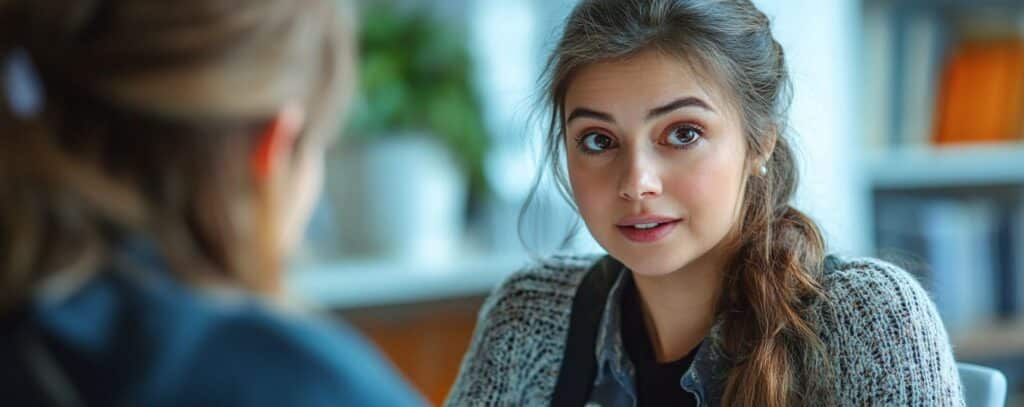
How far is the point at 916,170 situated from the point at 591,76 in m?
1.45

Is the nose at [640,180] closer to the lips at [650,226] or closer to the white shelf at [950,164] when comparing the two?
the lips at [650,226]

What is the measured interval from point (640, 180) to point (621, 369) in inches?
9.8

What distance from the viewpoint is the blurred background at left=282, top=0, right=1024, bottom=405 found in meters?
2.36

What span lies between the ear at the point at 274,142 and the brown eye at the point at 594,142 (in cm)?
52

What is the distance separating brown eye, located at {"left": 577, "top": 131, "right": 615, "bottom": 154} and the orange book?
144cm

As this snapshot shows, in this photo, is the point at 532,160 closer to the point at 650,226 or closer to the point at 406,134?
the point at 406,134

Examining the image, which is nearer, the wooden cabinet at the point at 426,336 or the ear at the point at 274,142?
the ear at the point at 274,142

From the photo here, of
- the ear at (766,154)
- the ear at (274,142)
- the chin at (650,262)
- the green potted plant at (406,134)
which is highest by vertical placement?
the green potted plant at (406,134)

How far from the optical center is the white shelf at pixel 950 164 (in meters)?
2.46

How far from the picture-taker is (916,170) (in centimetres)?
247

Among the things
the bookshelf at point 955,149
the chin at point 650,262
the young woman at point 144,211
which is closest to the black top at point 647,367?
the chin at point 650,262

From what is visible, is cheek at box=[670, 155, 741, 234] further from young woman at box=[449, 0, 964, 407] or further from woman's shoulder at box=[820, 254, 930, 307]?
woman's shoulder at box=[820, 254, 930, 307]

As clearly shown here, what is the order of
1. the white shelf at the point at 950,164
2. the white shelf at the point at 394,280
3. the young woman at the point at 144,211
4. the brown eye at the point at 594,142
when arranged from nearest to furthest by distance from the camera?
the young woman at the point at 144,211, the brown eye at the point at 594,142, the white shelf at the point at 394,280, the white shelf at the point at 950,164

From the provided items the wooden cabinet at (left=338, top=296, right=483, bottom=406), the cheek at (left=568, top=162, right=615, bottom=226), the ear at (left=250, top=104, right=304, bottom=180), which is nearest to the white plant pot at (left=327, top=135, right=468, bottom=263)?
the wooden cabinet at (left=338, top=296, right=483, bottom=406)
